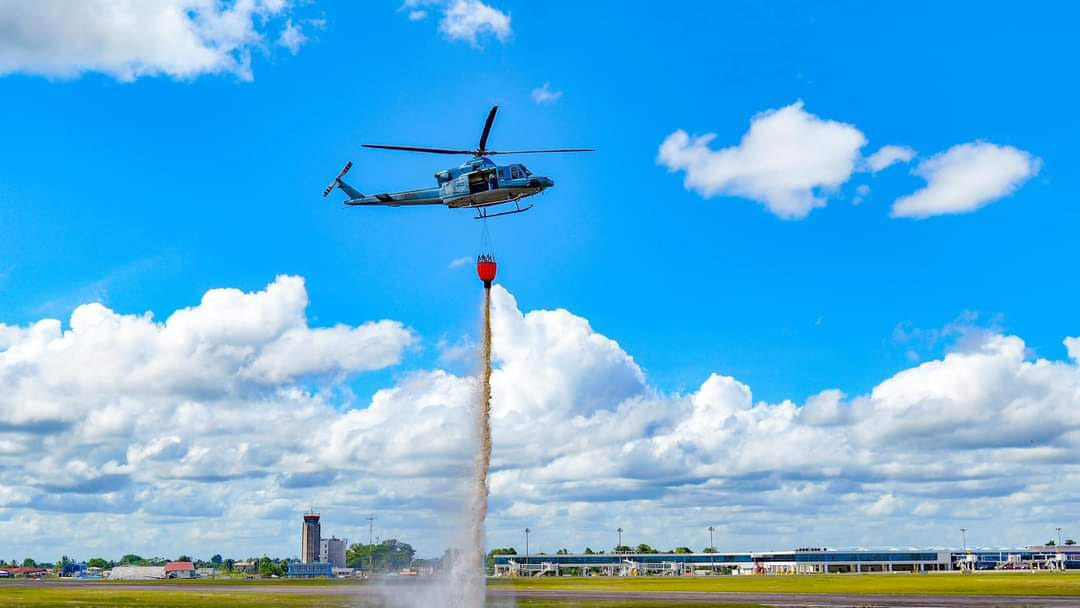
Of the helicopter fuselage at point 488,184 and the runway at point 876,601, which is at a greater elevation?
the helicopter fuselage at point 488,184

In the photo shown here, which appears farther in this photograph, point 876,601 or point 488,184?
point 876,601

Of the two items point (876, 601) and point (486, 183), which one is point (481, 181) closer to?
point (486, 183)

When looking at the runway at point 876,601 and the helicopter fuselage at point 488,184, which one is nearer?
the helicopter fuselage at point 488,184

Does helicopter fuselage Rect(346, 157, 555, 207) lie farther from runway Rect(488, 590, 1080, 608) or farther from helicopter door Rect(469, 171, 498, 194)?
runway Rect(488, 590, 1080, 608)

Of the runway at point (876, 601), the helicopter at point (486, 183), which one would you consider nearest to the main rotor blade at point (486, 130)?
the helicopter at point (486, 183)

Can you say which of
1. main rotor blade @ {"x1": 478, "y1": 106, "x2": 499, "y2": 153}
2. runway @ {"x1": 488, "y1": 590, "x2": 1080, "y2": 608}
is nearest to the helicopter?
main rotor blade @ {"x1": 478, "y1": 106, "x2": 499, "y2": 153}

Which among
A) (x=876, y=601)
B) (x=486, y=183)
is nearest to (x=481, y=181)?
(x=486, y=183)

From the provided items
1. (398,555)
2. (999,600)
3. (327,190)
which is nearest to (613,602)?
(398,555)

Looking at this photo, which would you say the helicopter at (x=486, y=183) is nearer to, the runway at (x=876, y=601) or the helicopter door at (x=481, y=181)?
the helicopter door at (x=481, y=181)

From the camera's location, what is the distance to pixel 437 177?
280 ft

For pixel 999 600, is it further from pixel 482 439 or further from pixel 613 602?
→ pixel 482 439

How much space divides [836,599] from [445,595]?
6234cm

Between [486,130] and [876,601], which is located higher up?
[486,130]

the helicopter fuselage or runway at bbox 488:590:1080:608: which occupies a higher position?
the helicopter fuselage
